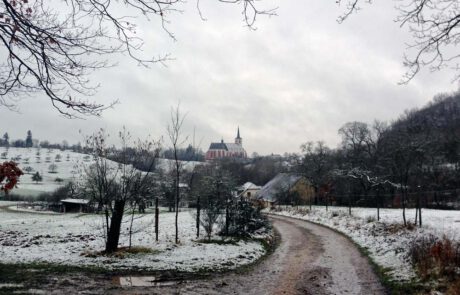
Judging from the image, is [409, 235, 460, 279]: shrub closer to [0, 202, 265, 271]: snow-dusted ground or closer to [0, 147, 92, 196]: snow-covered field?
[0, 202, 265, 271]: snow-dusted ground

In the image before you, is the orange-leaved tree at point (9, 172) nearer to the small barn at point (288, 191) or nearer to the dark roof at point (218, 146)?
the small barn at point (288, 191)

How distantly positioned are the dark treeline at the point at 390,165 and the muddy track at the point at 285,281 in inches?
486

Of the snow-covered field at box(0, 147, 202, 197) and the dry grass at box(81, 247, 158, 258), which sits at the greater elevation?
the snow-covered field at box(0, 147, 202, 197)

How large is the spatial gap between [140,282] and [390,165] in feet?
79.3

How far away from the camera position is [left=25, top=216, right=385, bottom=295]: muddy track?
9.46m

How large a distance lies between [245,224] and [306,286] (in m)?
9.98

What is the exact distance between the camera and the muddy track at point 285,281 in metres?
9.46

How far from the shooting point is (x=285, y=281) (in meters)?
11.0

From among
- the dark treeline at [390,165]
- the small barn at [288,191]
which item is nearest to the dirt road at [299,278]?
the dark treeline at [390,165]

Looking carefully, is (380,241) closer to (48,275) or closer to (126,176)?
(126,176)

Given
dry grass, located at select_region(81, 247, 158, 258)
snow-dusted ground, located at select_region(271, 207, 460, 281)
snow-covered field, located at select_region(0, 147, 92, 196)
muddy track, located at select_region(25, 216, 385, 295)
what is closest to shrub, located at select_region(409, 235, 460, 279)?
snow-dusted ground, located at select_region(271, 207, 460, 281)

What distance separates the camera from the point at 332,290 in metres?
10.1

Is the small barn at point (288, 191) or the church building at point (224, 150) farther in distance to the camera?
the church building at point (224, 150)

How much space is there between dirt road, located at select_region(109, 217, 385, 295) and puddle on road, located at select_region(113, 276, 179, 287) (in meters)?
0.39
